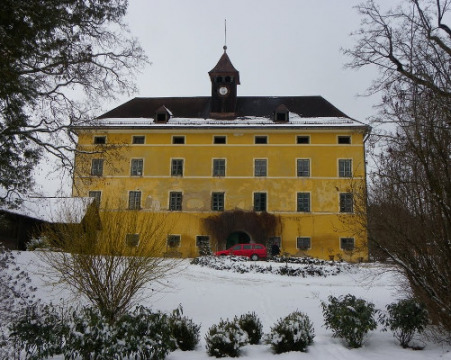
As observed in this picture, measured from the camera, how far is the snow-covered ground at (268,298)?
27.4ft

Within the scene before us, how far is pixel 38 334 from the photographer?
7.30 metres

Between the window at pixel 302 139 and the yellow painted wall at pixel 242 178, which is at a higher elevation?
the window at pixel 302 139

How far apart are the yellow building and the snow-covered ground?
11040 mm

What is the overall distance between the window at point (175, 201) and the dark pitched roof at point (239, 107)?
691 centimetres

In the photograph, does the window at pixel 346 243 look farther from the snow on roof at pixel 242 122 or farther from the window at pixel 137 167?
the window at pixel 137 167

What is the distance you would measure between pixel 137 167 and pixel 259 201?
401 inches

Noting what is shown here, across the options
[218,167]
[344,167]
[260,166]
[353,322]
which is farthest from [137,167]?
[353,322]

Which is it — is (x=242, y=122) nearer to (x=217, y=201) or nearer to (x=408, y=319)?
(x=217, y=201)

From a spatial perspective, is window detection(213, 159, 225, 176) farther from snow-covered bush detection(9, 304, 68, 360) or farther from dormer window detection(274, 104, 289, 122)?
snow-covered bush detection(9, 304, 68, 360)

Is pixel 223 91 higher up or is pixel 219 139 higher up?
pixel 223 91

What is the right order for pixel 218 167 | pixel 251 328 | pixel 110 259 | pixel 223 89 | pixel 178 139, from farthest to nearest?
1. pixel 223 89
2. pixel 178 139
3. pixel 218 167
4. pixel 110 259
5. pixel 251 328

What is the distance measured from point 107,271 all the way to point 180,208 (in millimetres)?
25092

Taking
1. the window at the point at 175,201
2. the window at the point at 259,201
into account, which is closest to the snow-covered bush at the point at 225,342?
the window at the point at 259,201

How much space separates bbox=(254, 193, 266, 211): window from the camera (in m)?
34.1
